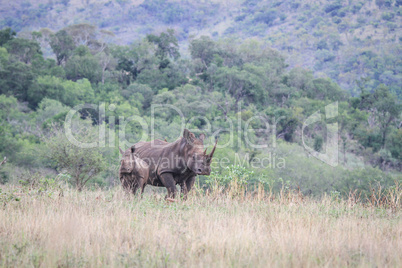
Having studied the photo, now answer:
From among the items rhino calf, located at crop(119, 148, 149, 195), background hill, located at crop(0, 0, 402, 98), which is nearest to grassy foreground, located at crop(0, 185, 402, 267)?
rhino calf, located at crop(119, 148, 149, 195)

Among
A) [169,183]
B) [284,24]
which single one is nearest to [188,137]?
[169,183]

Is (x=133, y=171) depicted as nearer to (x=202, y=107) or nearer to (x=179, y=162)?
(x=179, y=162)

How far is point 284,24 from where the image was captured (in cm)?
15025

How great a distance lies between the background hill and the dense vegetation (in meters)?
22.4

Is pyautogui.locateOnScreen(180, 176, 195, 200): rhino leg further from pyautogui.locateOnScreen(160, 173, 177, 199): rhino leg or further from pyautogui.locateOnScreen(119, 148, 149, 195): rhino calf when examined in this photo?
pyautogui.locateOnScreen(119, 148, 149, 195): rhino calf

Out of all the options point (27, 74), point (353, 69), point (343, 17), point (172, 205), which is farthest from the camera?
point (343, 17)

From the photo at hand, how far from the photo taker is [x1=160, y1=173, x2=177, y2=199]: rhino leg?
9484 millimetres

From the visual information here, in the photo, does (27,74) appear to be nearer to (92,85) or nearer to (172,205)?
Answer: (92,85)

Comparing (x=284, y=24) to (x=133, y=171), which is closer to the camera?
(x=133, y=171)

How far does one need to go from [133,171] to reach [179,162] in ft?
3.24

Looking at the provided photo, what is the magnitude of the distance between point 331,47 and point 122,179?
400 ft

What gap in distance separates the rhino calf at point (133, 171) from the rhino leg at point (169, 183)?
0.41 m

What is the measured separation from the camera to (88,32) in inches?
3452

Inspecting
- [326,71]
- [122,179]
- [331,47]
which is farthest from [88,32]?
[122,179]
